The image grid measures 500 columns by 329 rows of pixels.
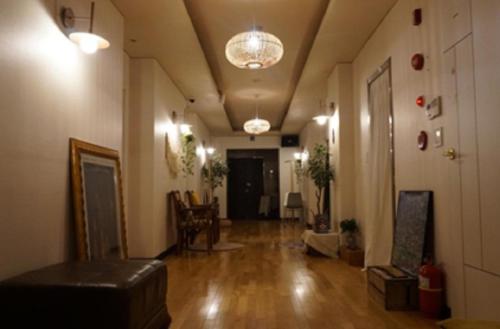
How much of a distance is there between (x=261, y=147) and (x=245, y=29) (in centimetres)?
Answer: 810

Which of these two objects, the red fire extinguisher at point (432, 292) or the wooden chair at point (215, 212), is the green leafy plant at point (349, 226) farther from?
the wooden chair at point (215, 212)

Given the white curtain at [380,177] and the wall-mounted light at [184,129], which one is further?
the wall-mounted light at [184,129]

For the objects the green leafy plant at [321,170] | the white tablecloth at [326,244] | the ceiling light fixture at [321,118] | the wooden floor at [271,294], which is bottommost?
the wooden floor at [271,294]

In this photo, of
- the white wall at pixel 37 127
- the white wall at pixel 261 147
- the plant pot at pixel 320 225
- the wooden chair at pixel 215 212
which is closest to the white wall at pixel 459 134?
the plant pot at pixel 320 225

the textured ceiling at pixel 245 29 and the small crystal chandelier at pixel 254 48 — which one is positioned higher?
the textured ceiling at pixel 245 29

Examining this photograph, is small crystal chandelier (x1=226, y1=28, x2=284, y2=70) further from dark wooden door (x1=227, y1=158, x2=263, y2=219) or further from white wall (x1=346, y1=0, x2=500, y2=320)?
dark wooden door (x1=227, y1=158, x2=263, y2=219)

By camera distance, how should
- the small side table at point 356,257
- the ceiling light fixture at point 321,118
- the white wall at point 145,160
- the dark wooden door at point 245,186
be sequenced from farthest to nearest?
the dark wooden door at point 245,186 < the ceiling light fixture at point 321,118 < the white wall at point 145,160 < the small side table at point 356,257

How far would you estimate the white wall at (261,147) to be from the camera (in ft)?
41.4

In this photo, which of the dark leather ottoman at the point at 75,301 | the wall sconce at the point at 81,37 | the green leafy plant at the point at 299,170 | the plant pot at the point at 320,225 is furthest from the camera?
the green leafy plant at the point at 299,170

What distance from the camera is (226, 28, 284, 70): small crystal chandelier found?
13.0 feet

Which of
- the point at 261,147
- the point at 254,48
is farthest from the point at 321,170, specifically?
the point at 261,147

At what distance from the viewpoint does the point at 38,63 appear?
2.54 metres

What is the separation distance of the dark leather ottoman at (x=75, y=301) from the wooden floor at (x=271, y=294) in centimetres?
109

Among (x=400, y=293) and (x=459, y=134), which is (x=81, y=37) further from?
(x=400, y=293)
